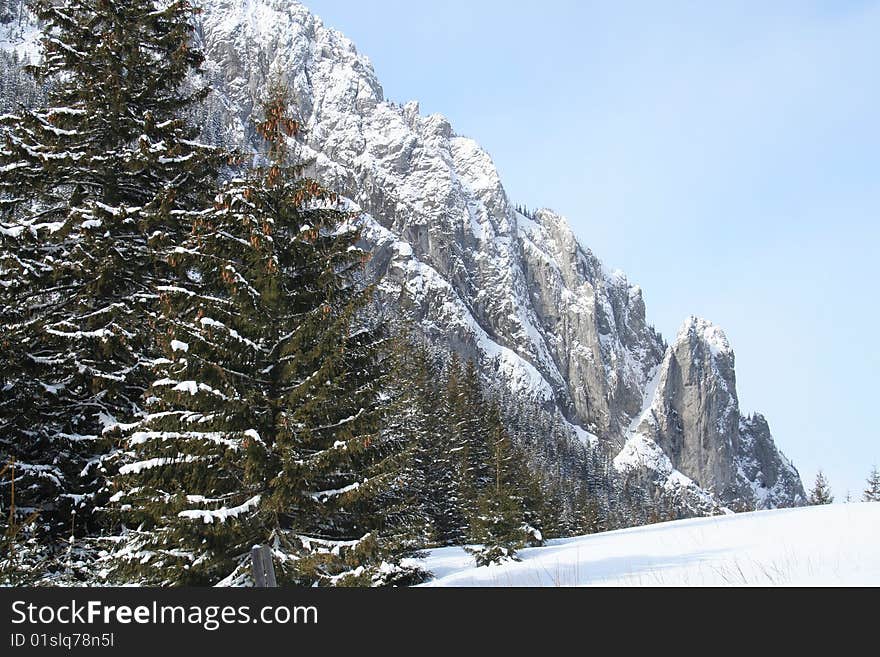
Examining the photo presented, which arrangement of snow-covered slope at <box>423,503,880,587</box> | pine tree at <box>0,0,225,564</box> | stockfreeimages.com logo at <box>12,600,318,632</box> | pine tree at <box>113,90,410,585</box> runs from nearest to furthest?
stockfreeimages.com logo at <box>12,600,318,632</box> → snow-covered slope at <box>423,503,880,587</box> → pine tree at <box>113,90,410,585</box> → pine tree at <box>0,0,225,564</box>

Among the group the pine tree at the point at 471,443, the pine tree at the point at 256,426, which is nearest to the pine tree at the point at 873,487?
the pine tree at the point at 471,443

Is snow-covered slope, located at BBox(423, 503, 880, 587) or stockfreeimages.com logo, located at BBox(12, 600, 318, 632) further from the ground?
stockfreeimages.com logo, located at BBox(12, 600, 318, 632)

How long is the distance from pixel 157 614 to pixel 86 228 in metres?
8.83

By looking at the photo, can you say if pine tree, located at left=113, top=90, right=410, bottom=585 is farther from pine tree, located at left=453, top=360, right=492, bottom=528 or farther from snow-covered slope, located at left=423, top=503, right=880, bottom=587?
pine tree, located at left=453, top=360, right=492, bottom=528

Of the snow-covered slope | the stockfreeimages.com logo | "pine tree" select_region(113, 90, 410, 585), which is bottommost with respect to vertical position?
the snow-covered slope

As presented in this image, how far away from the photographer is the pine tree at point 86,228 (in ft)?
33.9

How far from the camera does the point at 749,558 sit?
7.20 meters

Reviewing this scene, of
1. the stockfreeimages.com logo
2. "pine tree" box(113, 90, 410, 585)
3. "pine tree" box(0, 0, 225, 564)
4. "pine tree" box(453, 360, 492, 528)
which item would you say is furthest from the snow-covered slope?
"pine tree" box(453, 360, 492, 528)

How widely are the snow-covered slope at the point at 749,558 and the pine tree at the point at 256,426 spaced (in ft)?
8.16

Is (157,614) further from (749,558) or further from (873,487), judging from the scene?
(873,487)

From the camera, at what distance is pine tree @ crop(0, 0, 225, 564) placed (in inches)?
406

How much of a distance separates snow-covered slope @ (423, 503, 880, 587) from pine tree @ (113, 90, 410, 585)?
2.49m

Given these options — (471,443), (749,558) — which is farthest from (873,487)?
(749,558)

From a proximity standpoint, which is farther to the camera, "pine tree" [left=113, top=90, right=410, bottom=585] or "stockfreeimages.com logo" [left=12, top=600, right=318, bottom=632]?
"pine tree" [left=113, top=90, right=410, bottom=585]
